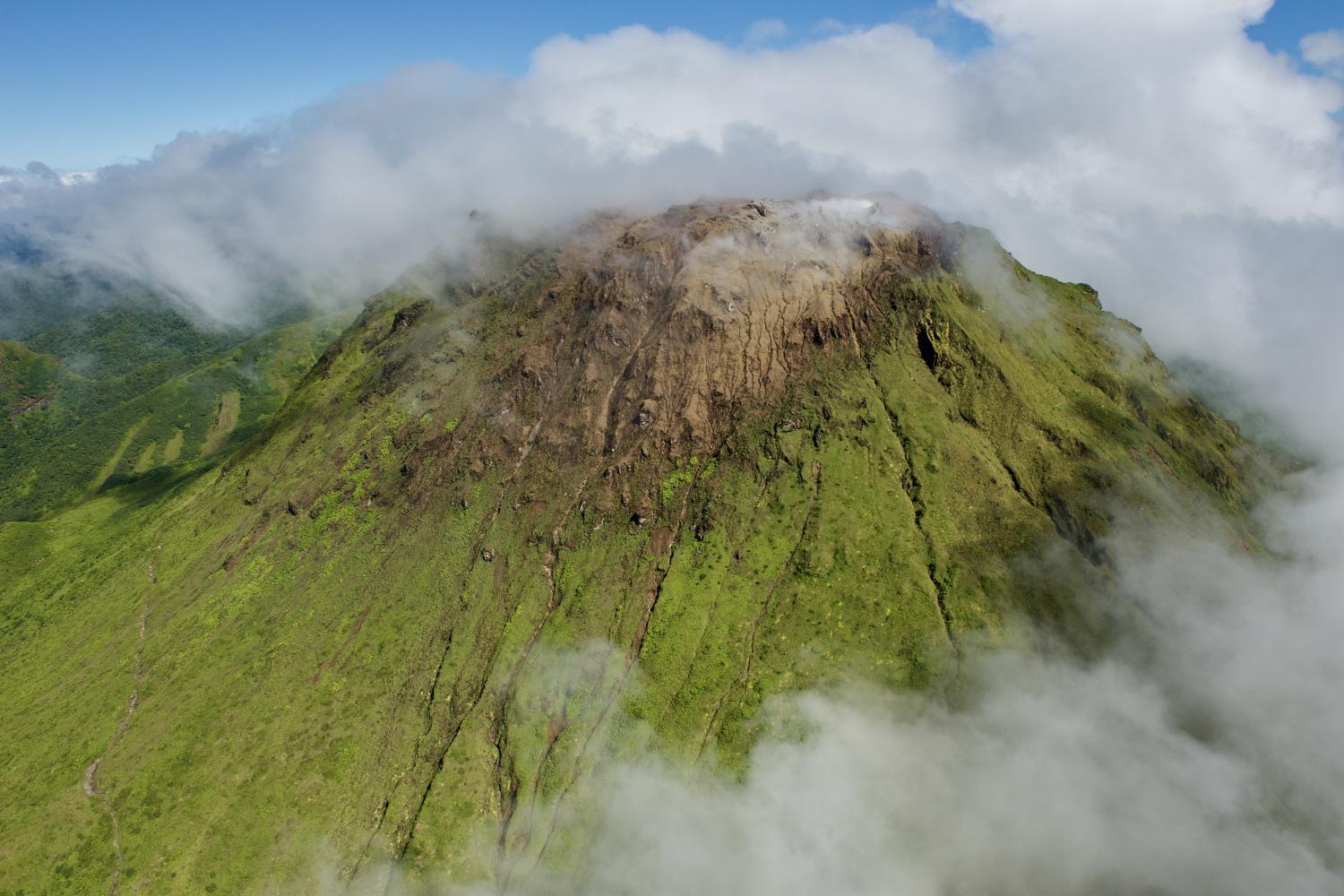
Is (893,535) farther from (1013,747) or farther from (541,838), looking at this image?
(541,838)

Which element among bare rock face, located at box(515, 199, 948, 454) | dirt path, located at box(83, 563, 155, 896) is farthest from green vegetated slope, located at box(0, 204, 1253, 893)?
bare rock face, located at box(515, 199, 948, 454)

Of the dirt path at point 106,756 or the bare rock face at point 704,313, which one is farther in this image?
the bare rock face at point 704,313

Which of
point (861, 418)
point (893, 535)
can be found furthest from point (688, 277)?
point (893, 535)

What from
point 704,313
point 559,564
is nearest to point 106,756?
point 559,564

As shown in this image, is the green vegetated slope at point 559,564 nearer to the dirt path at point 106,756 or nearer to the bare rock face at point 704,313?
the dirt path at point 106,756

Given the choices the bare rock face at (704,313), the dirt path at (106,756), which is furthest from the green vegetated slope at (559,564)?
the bare rock face at (704,313)

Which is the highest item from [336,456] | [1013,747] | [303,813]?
[336,456]

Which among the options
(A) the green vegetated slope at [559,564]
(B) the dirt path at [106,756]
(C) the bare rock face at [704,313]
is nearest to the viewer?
(B) the dirt path at [106,756]
